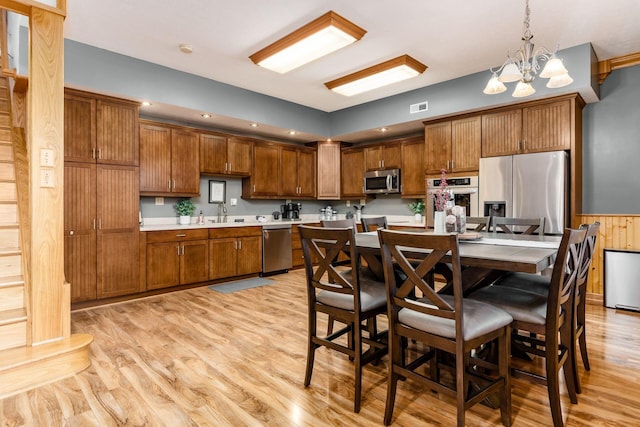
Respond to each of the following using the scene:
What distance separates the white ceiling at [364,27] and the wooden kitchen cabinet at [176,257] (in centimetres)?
210

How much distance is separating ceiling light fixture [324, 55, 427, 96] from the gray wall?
2.20 meters

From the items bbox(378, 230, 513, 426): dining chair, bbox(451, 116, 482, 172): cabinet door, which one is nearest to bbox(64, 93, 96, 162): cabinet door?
bbox(378, 230, 513, 426): dining chair

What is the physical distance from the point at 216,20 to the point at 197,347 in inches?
111

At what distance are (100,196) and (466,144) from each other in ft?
15.0

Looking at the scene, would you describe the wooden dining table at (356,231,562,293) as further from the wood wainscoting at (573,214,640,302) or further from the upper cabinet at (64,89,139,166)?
the upper cabinet at (64,89,139,166)

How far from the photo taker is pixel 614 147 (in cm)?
402

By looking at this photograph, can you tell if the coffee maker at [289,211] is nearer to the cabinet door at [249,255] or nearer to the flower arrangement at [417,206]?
the cabinet door at [249,255]

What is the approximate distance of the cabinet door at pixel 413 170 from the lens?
5402mm

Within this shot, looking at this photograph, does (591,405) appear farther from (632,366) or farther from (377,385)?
(377,385)

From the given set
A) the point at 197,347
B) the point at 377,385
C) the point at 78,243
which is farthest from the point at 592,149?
the point at 78,243

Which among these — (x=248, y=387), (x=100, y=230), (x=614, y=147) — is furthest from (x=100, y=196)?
(x=614, y=147)

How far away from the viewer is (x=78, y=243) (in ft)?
12.2

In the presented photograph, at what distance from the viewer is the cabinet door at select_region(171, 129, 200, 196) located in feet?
15.3

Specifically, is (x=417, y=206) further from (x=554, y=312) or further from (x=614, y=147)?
(x=554, y=312)
